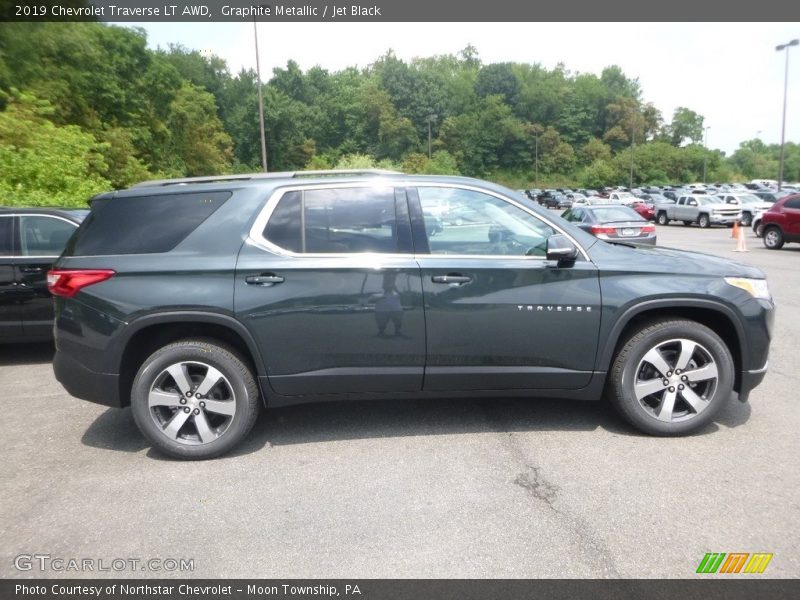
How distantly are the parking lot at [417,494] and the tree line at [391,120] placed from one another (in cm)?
2722

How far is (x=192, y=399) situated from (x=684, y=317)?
3441 millimetres

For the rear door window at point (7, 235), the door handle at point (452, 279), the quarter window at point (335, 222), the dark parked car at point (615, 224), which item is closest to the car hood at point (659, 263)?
the door handle at point (452, 279)

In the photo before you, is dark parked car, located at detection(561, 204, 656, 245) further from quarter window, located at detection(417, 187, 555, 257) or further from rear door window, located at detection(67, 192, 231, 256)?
rear door window, located at detection(67, 192, 231, 256)

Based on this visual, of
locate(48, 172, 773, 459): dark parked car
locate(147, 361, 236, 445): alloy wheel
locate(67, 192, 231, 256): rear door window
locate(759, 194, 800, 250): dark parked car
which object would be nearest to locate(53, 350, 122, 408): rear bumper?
locate(48, 172, 773, 459): dark parked car

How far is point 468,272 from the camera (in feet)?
13.5

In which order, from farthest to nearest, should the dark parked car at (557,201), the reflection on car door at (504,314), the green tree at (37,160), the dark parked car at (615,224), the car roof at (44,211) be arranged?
the dark parked car at (557,201) → the dark parked car at (615,224) → the green tree at (37,160) → the car roof at (44,211) → the reflection on car door at (504,314)

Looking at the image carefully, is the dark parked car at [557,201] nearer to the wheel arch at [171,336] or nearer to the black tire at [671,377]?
the black tire at [671,377]

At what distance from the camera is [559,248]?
13.1ft

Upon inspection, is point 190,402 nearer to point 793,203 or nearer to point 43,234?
point 43,234

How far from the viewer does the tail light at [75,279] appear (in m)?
4.08

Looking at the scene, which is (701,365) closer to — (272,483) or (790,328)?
(272,483)

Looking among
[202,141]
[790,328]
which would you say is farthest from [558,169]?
[790,328]

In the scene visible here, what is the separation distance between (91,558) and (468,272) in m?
2.67

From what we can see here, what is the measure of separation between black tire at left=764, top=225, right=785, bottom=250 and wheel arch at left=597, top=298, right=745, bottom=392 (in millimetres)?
15762
